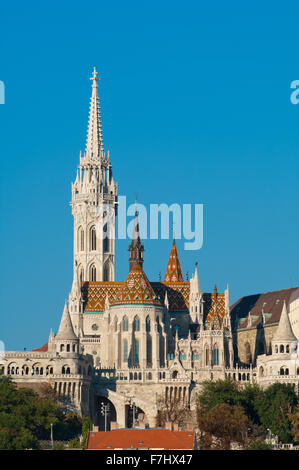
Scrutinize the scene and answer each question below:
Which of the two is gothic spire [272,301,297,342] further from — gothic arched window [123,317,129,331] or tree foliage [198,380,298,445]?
gothic arched window [123,317,129,331]

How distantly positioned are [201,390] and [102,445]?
45.1 metres

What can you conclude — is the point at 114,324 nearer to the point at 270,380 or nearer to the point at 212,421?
the point at 270,380

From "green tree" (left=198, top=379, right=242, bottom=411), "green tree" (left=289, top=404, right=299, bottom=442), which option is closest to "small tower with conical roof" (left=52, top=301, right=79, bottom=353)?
"green tree" (left=198, top=379, right=242, bottom=411)

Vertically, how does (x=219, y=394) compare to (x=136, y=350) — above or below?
below

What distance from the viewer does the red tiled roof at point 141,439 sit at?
476 ft

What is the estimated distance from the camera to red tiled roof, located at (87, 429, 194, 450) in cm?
14500

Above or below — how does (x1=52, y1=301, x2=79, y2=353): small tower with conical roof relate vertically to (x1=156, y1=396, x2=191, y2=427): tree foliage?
above

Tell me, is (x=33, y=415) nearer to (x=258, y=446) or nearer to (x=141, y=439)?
(x=141, y=439)

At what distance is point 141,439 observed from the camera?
146m

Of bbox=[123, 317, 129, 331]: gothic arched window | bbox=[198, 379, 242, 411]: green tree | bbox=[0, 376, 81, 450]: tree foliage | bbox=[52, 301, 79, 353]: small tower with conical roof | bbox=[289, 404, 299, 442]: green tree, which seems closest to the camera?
bbox=[0, 376, 81, 450]: tree foliage

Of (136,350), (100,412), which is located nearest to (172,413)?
(100,412)

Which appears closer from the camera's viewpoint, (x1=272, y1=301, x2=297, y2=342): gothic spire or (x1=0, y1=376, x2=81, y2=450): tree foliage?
(x1=0, y1=376, x2=81, y2=450): tree foliage
